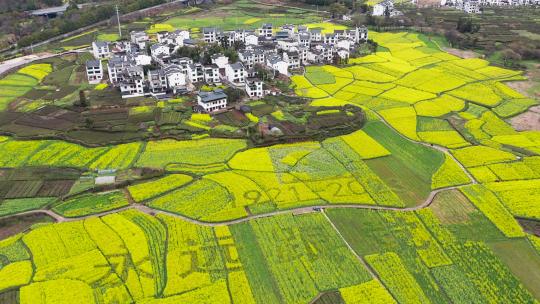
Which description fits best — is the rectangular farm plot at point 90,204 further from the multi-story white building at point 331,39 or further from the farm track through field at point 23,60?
the multi-story white building at point 331,39

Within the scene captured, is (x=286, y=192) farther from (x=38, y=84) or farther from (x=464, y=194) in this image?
(x=38, y=84)

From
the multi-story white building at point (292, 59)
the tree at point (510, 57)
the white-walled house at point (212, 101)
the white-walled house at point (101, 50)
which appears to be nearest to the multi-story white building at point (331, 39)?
the multi-story white building at point (292, 59)

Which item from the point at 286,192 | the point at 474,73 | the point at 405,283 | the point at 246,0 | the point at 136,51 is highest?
the point at 246,0

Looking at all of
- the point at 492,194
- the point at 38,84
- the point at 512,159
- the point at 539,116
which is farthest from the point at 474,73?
the point at 38,84

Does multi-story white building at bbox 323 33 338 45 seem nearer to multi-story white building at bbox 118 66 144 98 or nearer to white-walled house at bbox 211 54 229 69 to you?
white-walled house at bbox 211 54 229 69

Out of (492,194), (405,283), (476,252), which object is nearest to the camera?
(405,283)

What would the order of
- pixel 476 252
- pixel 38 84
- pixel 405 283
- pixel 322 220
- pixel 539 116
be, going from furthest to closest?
pixel 38 84 < pixel 539 116 < pixel 322 220 < pixel 476 252 < pixel 405 283

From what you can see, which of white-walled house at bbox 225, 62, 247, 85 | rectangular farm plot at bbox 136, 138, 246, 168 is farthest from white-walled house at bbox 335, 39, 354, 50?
rectangular farm plot at bbox 136, 138, 246, 168
